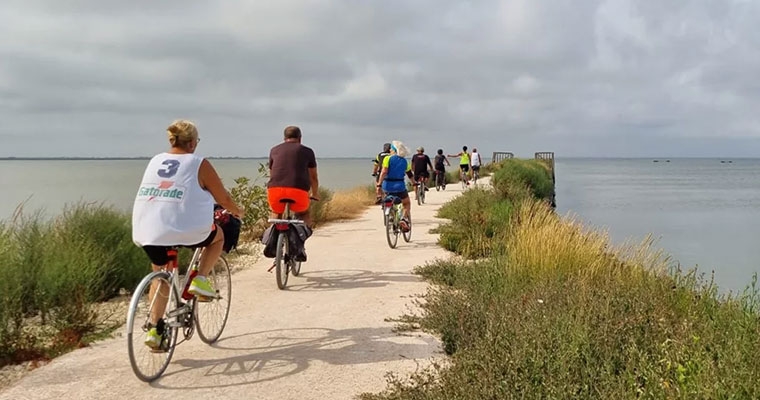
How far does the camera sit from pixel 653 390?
3053mm

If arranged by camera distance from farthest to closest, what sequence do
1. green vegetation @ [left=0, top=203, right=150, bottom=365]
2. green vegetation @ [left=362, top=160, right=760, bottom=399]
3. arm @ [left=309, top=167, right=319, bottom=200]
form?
arm @ [left=309, top=167, right=319, bottom=200] → green vegetation @ [left=0, top=203, right=150, bottom=365] → green vegetation @ [left=362, top=160, right=760, bottom=399]

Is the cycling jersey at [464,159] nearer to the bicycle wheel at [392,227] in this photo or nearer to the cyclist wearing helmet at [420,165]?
the cyclist wearing helmet at [420,165]

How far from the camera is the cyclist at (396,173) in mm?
10375

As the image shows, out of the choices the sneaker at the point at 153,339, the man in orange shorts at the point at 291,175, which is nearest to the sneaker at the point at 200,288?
the sneaker at the point at 153,339

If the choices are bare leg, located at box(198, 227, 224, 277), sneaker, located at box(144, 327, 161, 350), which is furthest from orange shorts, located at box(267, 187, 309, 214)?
sneaker, located at box(144, 327, 161, 350)

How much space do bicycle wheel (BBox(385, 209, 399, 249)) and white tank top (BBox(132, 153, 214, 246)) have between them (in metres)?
6.64

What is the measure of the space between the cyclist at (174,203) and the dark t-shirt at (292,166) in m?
2.70

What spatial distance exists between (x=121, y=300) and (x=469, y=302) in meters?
4.15

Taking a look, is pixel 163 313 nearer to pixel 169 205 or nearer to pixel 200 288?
pixel 200 288

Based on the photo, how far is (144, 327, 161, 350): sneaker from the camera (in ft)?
12.8

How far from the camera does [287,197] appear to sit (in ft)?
22.7

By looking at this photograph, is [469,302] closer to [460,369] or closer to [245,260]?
[460,369]

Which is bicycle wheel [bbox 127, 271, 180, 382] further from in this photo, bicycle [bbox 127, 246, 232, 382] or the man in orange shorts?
the man in orange shorts

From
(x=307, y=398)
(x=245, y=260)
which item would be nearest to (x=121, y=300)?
(x=245, y=260)
